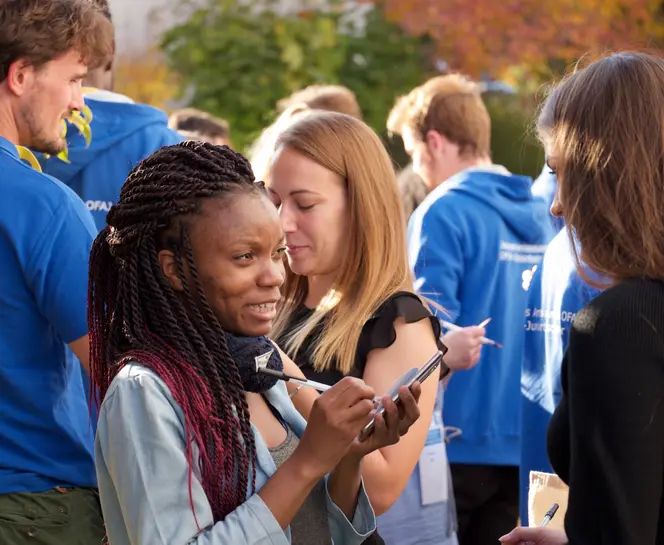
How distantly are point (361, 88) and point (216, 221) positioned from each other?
28.1 feet

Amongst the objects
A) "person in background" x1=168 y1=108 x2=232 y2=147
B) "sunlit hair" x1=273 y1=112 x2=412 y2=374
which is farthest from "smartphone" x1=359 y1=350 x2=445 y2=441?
"person in background" x1=168 y1=108 x2=232 y2=147

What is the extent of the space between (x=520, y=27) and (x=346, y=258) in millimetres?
7524

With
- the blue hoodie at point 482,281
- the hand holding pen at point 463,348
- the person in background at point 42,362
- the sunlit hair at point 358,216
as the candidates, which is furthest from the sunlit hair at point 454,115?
the person in background at point 42,362

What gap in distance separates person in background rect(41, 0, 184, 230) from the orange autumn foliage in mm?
5946

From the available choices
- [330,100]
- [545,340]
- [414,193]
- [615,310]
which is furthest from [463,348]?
[414,193]

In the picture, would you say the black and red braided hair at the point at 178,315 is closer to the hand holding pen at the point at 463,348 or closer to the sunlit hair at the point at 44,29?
the sunlit hair at the point at 44,29

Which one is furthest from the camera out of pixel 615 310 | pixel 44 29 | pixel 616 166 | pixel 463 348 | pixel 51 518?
pixel 463 348

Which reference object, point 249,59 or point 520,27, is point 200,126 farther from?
Result: point 520,27

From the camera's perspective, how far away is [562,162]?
6.87 ft

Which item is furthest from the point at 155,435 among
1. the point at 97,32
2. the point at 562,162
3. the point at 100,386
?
the point at 97,32

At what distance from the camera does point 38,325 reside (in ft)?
9.24

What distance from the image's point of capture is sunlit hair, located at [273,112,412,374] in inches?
116

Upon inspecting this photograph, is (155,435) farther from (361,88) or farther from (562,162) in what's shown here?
(361,88)

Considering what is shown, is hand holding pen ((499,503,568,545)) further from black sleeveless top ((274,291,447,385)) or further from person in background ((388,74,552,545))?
→ person in background ((388,74,552,545))
